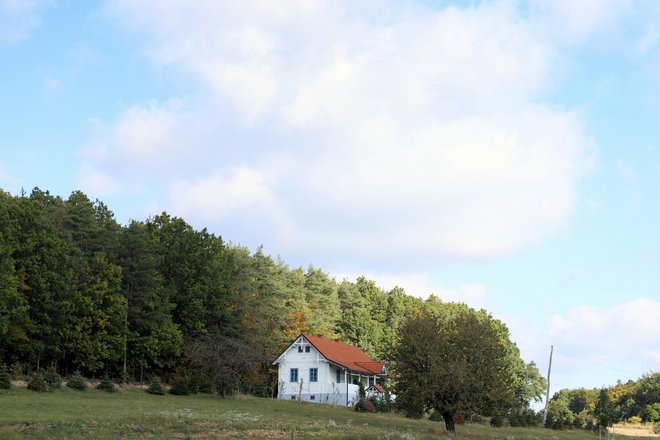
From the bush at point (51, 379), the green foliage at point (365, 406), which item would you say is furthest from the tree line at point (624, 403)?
the bush at point (51, 379)

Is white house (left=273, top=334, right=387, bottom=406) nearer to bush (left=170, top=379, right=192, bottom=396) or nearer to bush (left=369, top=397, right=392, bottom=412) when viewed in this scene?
bush (left=369, top=397, right=392, bottom=412)

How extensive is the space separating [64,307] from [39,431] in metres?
30.5

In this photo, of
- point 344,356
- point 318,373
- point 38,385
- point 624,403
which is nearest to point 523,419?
point 344,356

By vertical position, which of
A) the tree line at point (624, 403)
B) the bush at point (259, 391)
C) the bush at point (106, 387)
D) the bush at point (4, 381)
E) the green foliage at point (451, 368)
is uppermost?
the green foliage at point (451, 368)

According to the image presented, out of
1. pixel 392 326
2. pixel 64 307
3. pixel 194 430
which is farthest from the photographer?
pixel 392 326

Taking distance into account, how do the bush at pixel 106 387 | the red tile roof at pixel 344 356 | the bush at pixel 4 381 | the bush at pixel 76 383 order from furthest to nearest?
1. the red tile roof at pixel 344 356
2. the bush at pixel 106 387
3. the bush at pixel 76 383
4. the bush at pixel 4 381

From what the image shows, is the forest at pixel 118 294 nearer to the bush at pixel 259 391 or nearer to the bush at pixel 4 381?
the bush at pixel 259 391

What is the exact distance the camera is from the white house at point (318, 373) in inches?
2940

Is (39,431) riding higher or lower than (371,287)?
lower

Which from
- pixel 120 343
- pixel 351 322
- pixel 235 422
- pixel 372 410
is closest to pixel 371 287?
pixel 351 322

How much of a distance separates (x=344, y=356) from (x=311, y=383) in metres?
6.02

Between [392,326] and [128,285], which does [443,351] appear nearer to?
[128,285]

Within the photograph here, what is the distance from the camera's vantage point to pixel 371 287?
130 metres

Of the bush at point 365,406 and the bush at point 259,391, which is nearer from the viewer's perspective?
the bush at point 365,406
